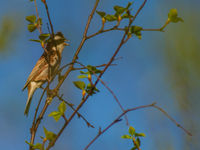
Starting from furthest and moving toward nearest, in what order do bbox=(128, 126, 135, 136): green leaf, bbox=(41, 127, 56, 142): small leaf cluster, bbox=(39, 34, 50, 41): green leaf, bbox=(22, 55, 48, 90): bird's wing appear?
bbox=(22, 55, 48, 90): bird's wing, bbox=(39, 34, 50, 41): green leaf, bbox=(128, 126, 135, 136): green leaf, bbox=(41, 127, 56, 142): small leaf cluster

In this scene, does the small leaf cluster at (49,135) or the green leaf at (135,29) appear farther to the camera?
the green leaf at (135,29)

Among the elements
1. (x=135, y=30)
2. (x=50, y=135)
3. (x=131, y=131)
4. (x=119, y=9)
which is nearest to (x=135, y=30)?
(x=135, y=30)

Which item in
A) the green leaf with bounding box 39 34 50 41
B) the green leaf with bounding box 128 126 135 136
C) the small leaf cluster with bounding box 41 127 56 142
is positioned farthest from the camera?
the green leaf with bounding box 39 34 50 41

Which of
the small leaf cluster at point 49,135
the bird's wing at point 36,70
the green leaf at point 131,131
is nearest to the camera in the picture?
the small leaf cluster at point 49,135

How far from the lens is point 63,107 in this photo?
2094 millimetres

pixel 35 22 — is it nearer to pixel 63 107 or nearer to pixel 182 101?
pixel 63 107

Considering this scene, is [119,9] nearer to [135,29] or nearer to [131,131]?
[135,29]

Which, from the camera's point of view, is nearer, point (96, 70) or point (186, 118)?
point (96, 70)

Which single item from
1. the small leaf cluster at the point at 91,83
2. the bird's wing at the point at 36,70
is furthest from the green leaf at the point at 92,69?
the bird's wing at the point at 36,70

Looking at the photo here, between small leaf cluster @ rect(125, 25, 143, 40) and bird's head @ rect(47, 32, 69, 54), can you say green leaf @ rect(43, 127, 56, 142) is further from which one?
small leaf cluster @ rect(125, 25, 143, 40)

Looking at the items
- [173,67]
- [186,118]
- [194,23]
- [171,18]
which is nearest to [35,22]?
[171,18]

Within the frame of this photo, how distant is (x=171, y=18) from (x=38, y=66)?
4478 millimetres

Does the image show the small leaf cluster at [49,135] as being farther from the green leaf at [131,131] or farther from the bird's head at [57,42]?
the bird's head at [57,42]

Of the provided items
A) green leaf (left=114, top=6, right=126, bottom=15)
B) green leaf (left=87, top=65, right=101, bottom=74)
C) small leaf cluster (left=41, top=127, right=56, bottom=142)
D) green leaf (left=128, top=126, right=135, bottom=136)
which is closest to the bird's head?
green leaf (left=87, top=65, right=101, bottom=74)
